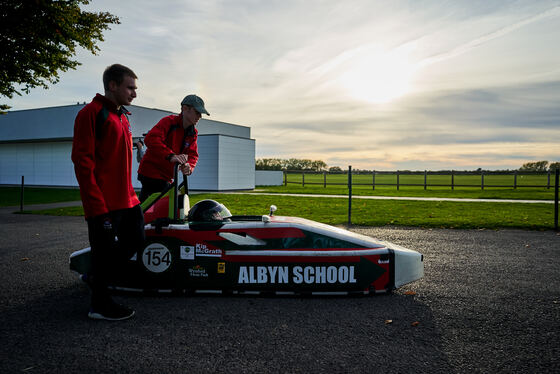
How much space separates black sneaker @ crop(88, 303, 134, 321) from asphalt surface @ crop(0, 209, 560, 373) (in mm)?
65

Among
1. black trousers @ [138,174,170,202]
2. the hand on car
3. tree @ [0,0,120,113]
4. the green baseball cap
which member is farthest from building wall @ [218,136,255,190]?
the hand on car

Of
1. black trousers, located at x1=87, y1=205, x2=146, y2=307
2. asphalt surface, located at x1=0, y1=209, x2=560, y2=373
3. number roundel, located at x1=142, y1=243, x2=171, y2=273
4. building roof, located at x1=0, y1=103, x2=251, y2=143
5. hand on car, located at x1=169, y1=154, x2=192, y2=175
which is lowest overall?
asphalt surface, located at x1=0, y1=209, x2=560, y2=373

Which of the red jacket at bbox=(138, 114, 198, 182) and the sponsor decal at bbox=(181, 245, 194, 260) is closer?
the sponsor decal at bbox=(181, 245, 194, 260)

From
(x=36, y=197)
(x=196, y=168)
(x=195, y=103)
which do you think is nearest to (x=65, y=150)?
(x=196, y=168)

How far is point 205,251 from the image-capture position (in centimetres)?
371

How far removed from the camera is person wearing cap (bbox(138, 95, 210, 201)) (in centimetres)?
406

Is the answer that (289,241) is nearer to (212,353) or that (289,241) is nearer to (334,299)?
(334,299)

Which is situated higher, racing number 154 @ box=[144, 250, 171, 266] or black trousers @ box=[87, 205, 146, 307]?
black trousers @ box=[87, 205, 146, 307]

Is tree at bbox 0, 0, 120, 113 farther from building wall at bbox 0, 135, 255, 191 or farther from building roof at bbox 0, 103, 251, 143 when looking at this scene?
building roof at bbox 0, 103, 251, 143

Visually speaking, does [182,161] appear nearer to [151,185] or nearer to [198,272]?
[151,185]

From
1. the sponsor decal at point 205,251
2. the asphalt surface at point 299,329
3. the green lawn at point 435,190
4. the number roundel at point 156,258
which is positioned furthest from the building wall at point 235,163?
the sponsor decal at point 205,251

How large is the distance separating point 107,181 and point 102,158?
18 cm

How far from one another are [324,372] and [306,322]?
0.83 m

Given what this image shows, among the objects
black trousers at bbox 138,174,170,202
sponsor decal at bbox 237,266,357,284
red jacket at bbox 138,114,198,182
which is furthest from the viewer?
black trousers at bbox 138,174,170,202
